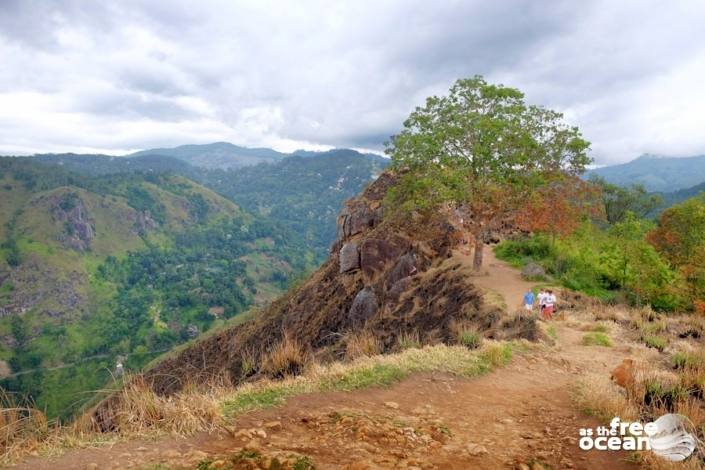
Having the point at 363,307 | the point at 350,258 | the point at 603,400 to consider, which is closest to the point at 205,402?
the point at 603,400

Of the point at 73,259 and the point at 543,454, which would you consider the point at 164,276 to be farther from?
the point at 543,454

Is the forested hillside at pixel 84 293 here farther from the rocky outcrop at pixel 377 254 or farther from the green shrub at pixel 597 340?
the green shrub at pixel 597 340

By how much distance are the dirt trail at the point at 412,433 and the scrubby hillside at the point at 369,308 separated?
3.51 m

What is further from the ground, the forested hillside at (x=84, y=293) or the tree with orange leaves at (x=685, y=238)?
the tree with orange leaves at (x=685, y=238)

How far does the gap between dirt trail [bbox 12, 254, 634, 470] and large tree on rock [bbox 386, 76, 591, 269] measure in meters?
11.5

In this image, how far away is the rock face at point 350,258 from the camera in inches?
1142

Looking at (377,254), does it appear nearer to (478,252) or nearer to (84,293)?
(478,252)

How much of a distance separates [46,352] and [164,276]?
60217 millimetres

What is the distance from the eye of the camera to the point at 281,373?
10.4 metres

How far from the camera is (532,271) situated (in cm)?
2009

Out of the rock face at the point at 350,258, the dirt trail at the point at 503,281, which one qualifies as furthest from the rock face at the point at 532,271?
the rock face at the point at 350,258

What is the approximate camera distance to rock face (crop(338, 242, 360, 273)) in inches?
1142

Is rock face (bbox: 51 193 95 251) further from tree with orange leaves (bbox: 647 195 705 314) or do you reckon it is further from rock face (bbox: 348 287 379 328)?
tree with orange leaves (bbox: 647 195 705 314)

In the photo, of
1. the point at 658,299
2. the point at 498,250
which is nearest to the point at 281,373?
the point at 658,299
